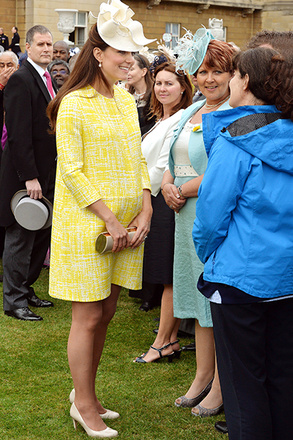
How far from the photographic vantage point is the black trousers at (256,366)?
248 centimetres

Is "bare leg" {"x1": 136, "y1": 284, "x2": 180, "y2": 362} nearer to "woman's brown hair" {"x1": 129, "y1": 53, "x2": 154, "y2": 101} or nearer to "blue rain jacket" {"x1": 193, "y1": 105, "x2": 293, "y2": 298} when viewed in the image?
"blue rain jacket" {"x1": 193, "y1": 105, "x2": 293, "y2": 298}

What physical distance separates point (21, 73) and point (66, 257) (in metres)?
2.46

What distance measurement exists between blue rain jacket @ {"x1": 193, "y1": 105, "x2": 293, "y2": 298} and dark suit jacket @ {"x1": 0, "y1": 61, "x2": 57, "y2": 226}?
9.45 feet

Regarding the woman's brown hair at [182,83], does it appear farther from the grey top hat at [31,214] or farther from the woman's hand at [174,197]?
the grey top hat at [31,214]

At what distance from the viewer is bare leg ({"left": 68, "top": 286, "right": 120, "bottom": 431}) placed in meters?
3.18

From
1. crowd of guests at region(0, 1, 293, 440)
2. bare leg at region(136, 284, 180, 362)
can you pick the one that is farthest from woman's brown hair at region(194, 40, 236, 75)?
bare leg at region(136, 284, 180, 362)

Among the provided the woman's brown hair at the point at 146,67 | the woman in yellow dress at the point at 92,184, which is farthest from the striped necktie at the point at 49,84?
the woman in yellow dress at the point at 92,184

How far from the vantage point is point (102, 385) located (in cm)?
393

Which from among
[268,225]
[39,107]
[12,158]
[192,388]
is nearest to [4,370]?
[192,388]

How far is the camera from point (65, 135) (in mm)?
3018

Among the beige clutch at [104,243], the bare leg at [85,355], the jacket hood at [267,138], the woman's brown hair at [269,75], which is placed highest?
the woman's brown hair at [269,75]

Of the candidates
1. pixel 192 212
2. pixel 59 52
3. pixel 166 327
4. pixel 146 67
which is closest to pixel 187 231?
pixel 192 212

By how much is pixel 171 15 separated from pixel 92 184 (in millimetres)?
28995

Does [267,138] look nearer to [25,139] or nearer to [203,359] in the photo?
[203,359]
